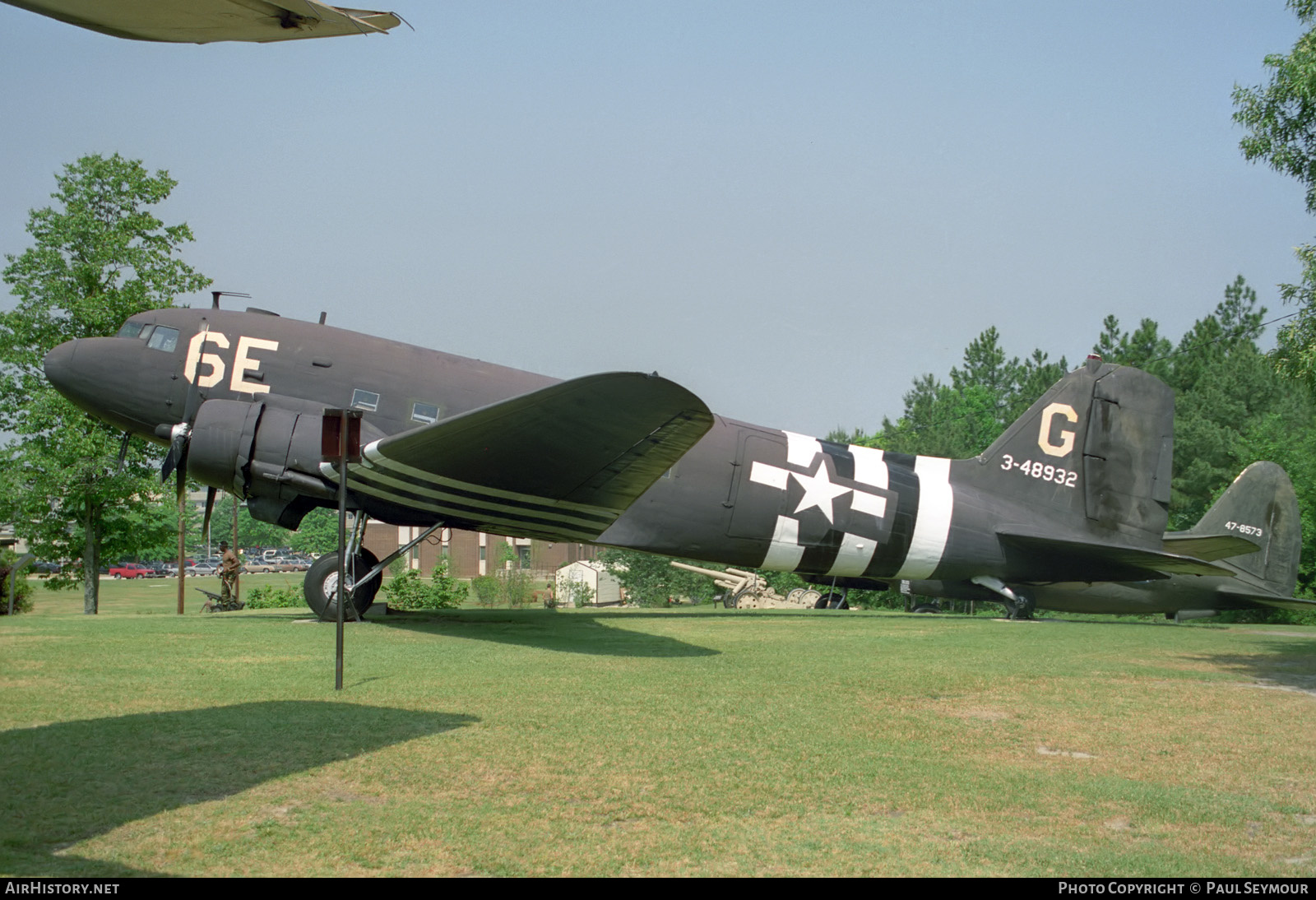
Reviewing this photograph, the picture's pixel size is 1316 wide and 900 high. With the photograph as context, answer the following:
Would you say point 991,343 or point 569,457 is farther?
point 991,343

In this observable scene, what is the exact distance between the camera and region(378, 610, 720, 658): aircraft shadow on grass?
13.0m

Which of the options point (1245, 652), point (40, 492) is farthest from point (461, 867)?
point (40, 492)

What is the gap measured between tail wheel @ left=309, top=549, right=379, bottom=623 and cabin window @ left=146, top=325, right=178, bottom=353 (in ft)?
13.3

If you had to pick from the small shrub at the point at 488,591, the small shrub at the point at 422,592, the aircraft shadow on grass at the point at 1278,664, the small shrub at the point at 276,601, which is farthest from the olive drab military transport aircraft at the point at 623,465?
the small shrub at the point at 488,591

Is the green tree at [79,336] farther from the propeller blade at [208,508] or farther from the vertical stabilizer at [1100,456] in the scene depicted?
the vertical stabilizer at [1100,456]

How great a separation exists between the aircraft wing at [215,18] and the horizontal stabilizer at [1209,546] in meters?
17.6

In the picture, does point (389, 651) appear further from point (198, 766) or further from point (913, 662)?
point (913, 662)

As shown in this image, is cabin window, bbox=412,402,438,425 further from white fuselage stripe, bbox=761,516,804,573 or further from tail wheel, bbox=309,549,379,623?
white fuselage stripe, bbox=761,516,804,573

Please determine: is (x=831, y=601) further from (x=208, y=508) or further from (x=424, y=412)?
(x=208, y=508)

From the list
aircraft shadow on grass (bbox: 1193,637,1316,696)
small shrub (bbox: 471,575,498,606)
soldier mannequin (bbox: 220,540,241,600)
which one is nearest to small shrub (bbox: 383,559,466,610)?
soldier mannequin (bbox: 220,540,241,600)

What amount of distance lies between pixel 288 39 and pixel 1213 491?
4676 centimetres

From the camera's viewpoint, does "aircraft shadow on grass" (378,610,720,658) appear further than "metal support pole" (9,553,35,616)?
No

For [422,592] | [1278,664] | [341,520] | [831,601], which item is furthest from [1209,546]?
[422,592]

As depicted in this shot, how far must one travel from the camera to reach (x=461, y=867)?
4688 millimetres
